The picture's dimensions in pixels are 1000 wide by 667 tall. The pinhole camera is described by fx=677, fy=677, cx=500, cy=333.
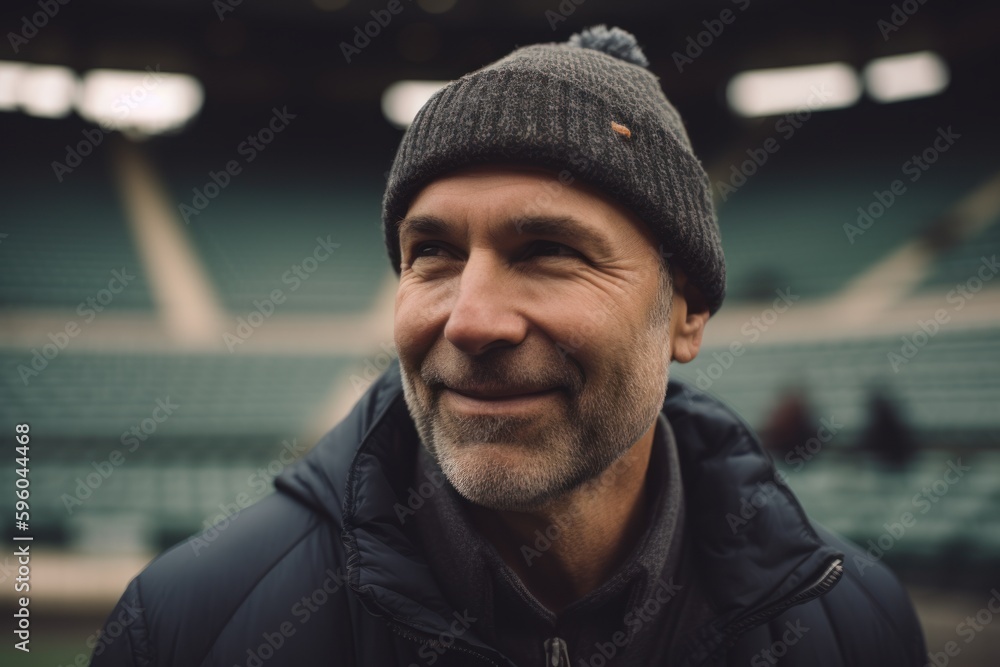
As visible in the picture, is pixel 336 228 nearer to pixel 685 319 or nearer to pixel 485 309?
pixel 685 319

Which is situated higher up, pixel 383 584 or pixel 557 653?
pixel 383 584

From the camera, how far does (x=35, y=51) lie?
1273 cm

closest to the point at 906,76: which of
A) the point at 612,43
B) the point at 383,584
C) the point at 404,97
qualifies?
the point at 404,97

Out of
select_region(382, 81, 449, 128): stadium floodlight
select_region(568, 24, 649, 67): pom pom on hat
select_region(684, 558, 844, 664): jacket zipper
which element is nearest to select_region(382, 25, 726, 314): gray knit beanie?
select_region(568, 24, 649, 67): pom pom on hat

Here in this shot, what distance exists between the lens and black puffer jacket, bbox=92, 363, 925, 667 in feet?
3.89

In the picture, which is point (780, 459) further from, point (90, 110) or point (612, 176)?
point (90, 110)

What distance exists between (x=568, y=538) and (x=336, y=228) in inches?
558

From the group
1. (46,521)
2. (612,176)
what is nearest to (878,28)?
(612,176)

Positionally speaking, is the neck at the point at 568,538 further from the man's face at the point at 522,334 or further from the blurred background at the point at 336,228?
the blurred background at the point at 336,228

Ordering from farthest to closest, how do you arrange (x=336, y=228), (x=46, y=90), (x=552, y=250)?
(x=336, y=228)
(x=46, y=90)
(x=552, y=250)

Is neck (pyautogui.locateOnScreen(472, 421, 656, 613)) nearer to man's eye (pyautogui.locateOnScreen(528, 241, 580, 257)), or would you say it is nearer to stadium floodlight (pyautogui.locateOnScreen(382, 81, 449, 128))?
man's eye (pyautogui.locateOnScreen(528, 241, 580, 257))

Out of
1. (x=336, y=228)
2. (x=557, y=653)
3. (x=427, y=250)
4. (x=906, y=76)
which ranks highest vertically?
(x=336, y=228)

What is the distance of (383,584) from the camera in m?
1.17

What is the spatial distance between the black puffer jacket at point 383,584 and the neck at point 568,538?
138 mm
